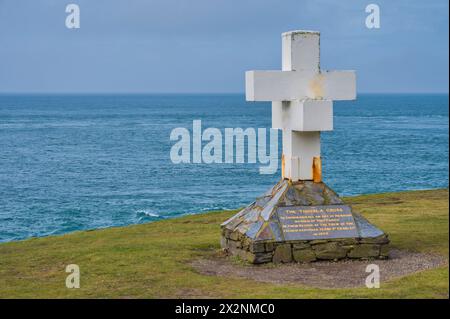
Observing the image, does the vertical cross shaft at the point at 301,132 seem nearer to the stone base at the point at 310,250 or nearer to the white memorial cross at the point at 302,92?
the white memorial cross at the point at 302,92

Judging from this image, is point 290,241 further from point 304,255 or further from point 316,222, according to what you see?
point 316,222

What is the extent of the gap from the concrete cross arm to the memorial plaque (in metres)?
2.30

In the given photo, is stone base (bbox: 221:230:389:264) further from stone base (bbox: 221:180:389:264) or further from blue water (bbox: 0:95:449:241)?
blue water (bbox: 0:95:449:241)

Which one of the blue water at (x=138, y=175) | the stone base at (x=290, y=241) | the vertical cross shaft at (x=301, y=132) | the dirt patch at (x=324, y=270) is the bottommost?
the blue water at (x=138, y=175)

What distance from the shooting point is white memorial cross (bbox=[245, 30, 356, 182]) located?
16.8 meters

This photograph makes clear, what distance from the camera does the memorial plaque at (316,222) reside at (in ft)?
54.0

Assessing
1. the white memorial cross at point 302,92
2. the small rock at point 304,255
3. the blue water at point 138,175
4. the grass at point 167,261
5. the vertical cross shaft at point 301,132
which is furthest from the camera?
the blue water at point 138,175

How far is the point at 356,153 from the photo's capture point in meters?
78.1

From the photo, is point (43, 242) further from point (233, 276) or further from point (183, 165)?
point (183, 165)

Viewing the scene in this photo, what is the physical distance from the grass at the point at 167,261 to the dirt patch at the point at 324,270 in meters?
0.42

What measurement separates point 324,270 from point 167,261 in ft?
10.5

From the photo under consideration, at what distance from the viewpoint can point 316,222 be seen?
16625mm

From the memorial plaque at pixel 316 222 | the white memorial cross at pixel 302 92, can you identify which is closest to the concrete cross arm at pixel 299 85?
the white memorial cross at pixel 302 92

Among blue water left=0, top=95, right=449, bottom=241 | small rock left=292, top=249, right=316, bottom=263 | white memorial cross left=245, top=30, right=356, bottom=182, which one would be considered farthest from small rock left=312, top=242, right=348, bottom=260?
blue water left=0, top=95, right=449, bottom=241
